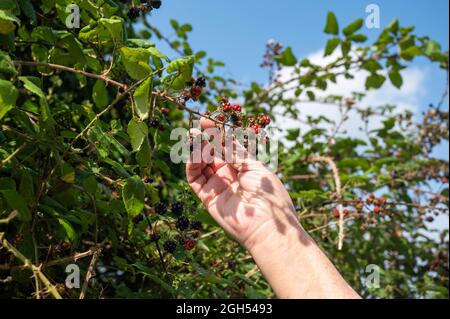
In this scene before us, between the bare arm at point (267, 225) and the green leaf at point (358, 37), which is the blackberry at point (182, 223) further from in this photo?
the green leaf at point (358, 37)

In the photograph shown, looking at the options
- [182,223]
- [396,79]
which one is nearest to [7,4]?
[182,223]

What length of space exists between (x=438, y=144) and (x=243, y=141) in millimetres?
3373

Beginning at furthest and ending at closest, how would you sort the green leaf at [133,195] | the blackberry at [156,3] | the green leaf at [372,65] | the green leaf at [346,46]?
the green leaf at [372,65], the green leaf at [346,46], the blackberry at [156,3], the green leaf at [133,195]

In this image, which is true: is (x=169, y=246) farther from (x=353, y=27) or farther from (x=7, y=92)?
(x=353, y=27)

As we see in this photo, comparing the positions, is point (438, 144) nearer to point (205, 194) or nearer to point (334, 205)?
point (334, 205)

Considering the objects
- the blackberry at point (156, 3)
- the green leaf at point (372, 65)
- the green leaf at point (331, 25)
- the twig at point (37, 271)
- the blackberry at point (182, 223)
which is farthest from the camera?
the green leaf at point (372, 65)

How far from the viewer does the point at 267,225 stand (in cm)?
160

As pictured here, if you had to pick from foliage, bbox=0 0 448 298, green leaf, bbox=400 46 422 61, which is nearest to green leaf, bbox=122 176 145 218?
foliage, bbox=0 0 448 298

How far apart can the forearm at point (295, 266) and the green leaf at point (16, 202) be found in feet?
2.21

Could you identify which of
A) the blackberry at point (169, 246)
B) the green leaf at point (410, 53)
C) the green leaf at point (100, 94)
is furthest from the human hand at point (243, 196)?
the green leaf at point (410, 53)

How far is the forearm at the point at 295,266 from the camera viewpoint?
1460 mm

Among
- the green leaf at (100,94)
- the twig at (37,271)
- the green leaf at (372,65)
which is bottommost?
the twig at (37,271)

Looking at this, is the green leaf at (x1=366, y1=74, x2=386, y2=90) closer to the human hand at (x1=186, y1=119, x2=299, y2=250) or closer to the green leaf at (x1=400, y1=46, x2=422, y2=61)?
the green leaf at (x1=400, y1=46, x2=422, y2=61)
